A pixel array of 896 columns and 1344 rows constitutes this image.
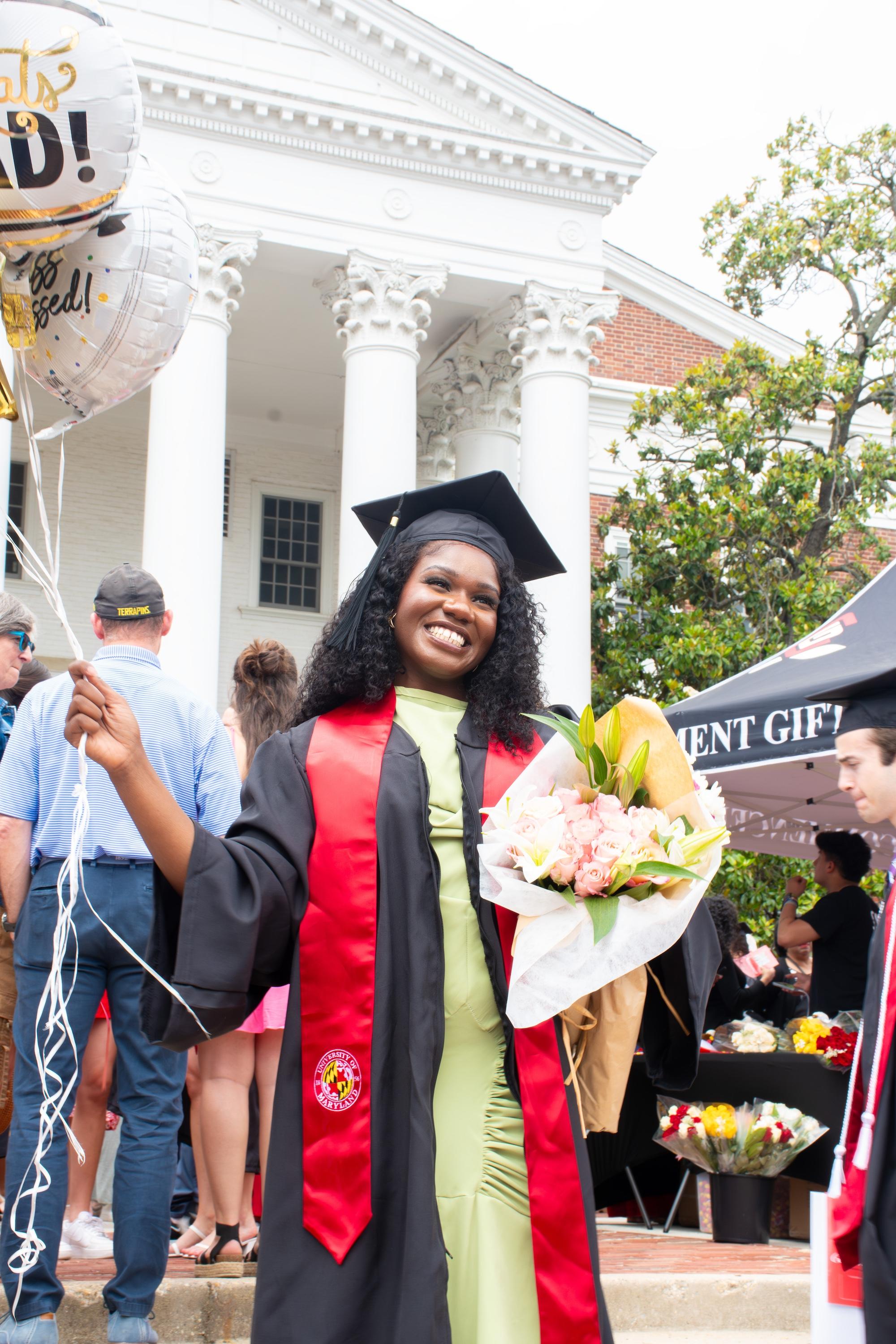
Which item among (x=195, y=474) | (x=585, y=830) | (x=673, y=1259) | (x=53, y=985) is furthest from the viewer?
(x=195, y=474)

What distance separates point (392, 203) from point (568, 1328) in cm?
1666

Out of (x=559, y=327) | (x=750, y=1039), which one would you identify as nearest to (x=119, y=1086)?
(x=750, y=1039)

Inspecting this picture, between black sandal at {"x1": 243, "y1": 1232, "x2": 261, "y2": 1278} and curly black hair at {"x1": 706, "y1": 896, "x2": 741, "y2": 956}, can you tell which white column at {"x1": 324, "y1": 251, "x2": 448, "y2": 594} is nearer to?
curly black hair at {"x1": 706, "y1": 896, "x2": 741, "y2": 956}

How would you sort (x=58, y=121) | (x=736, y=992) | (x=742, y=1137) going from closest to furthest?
(x=58, y=121) < (x=742, y=1137) < (x=736, y=992)

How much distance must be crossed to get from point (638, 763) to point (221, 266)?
14778 mm

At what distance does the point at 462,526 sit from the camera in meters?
2.96

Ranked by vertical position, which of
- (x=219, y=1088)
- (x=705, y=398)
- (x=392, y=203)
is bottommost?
(x=219, y=1088)

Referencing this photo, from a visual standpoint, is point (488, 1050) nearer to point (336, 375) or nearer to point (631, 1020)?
point (631, 1020)

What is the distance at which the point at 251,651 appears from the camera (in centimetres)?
521

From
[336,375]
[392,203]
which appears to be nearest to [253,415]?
[336,375]

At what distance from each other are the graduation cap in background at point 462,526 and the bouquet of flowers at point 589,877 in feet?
1.96

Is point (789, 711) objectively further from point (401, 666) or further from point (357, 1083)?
point (357, 1083)

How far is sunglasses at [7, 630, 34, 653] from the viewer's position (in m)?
4.84

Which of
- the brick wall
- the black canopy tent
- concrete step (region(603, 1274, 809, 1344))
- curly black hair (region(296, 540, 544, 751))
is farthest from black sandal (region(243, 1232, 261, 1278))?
the brick wall
